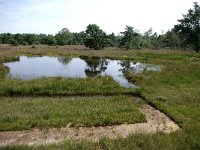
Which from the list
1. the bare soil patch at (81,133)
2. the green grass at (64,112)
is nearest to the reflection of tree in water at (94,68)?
the green grass at (64,112)

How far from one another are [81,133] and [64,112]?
122 inches

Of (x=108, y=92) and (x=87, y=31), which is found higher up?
(x=87, y=31)

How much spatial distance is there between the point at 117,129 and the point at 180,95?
8892mm

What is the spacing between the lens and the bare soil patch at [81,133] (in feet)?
43.1

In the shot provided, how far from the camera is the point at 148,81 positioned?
1137 inches

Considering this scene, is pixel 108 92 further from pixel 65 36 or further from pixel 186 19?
pixel 65 36

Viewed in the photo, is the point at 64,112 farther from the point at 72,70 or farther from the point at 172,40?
the point at 172,40

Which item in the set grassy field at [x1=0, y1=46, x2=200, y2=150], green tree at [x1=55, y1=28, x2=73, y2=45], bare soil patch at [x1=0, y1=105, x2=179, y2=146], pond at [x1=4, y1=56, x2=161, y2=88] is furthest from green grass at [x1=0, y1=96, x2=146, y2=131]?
green tree at [x1=55, y1=28, x2=73, y2=45]

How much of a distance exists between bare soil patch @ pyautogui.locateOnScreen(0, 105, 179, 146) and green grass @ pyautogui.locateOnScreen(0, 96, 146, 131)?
0.47 meters

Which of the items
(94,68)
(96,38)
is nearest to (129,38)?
(96,38)

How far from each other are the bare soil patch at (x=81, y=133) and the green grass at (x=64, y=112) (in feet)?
1.53

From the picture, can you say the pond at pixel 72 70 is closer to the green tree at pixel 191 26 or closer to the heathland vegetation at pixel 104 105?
the heathland vegetation at pixel 104 105

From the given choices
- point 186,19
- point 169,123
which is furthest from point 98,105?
point 186,19

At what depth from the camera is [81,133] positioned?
14.3 metres
